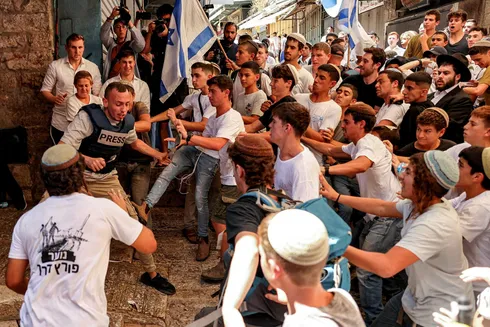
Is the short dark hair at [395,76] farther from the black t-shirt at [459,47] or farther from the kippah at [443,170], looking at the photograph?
the kippah at [443,170]

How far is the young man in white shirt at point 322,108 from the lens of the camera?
562 cm

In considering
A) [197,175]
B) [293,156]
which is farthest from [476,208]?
[197,175]

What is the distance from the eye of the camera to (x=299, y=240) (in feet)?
6.29

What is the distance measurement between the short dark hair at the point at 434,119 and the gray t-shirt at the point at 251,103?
7.05ft

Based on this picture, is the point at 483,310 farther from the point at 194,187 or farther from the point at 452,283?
the point at 194,187

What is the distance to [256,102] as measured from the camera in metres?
6.45

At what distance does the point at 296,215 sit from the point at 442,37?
714cm

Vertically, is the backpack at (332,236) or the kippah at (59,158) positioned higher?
the kippah at (59,158)

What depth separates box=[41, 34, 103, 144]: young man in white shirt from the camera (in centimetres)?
657

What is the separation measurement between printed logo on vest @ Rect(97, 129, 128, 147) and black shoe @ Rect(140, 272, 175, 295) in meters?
1.32

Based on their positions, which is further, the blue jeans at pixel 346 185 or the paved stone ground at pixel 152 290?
the blue jeans at pixel 346 185

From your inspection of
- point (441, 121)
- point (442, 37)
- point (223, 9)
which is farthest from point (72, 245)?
point (223, 9)

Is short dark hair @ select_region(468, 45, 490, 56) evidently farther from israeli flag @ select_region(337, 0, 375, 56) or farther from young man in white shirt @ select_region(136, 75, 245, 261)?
young man in white shirt @ select_region(136, 75, 245, 261)


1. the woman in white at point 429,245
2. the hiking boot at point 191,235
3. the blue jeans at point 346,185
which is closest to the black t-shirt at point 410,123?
the blue jeans at point 346,185
